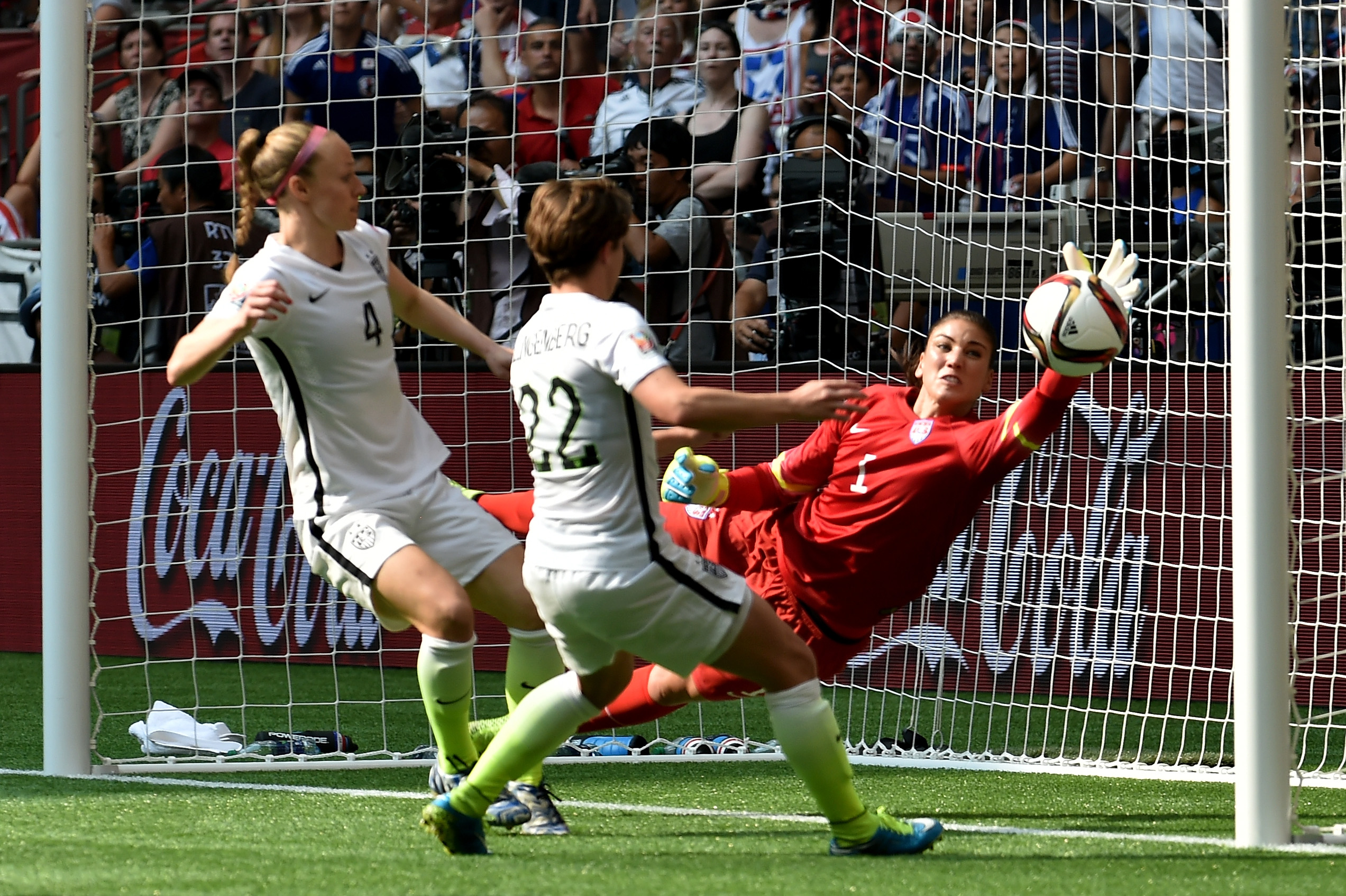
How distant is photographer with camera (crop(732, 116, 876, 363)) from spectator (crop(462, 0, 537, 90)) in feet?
4.74

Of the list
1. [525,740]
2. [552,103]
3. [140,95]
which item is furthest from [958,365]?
[140,95]

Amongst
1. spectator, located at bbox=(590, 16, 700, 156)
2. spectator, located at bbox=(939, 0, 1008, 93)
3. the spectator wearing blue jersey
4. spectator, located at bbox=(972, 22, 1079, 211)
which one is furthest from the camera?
spectator, located at bbox=(590, 16, 700, 156)

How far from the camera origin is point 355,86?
24.7 ft

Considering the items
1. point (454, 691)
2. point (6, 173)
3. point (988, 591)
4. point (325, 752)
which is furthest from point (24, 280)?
point (454, 691)

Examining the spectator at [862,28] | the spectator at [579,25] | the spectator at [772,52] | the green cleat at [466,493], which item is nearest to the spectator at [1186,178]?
the spectator at [862,28]

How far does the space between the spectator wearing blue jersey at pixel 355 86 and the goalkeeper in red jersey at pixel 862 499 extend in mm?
3182

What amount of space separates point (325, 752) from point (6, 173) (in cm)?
611

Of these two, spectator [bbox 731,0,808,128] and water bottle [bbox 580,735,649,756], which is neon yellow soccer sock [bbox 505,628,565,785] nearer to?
water bottle [bbox 580,735,649,756]

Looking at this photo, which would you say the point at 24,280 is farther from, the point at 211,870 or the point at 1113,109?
the point at 211,870

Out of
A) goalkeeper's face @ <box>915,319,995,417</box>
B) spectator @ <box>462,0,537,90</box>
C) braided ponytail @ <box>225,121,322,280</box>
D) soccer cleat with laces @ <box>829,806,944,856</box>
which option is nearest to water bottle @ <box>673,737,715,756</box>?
goalkeeper's face @ <box>915,319,995,417</box>

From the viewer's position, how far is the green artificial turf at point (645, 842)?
3.27m

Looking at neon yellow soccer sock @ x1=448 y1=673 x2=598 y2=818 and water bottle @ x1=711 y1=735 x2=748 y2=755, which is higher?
neon yellow soccer sock @ x1=448 y1=673 x2=598 y2=818

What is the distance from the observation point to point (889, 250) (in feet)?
22.5

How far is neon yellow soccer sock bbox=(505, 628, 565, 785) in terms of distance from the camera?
4371mm
